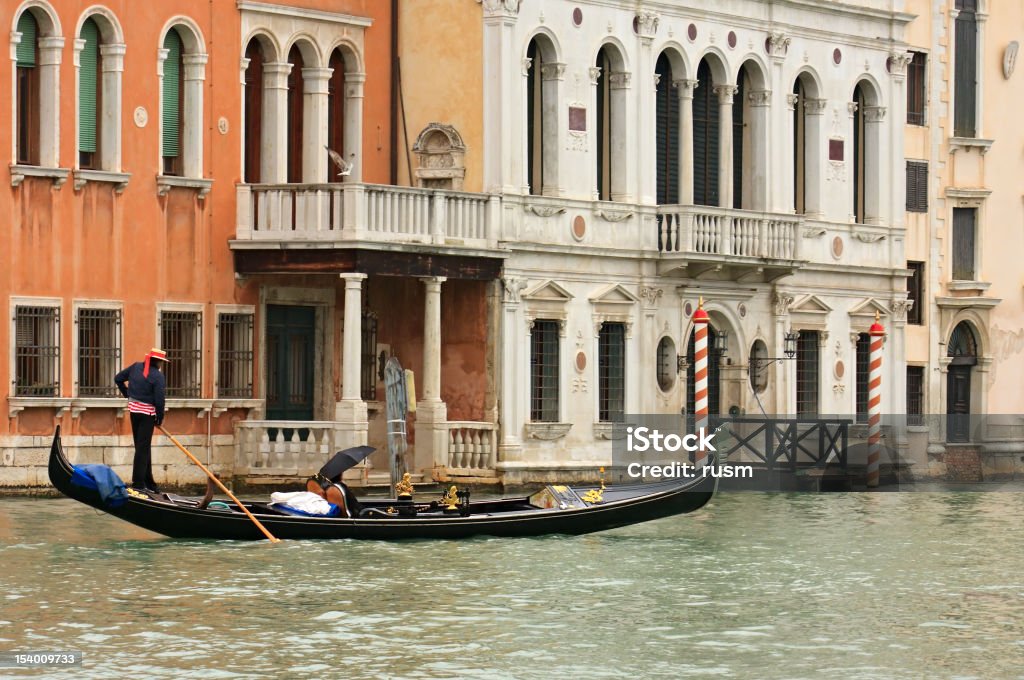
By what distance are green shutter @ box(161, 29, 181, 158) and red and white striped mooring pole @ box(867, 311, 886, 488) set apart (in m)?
11.5

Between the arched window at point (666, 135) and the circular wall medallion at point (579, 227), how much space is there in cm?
222

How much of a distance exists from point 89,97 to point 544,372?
8.19 metres

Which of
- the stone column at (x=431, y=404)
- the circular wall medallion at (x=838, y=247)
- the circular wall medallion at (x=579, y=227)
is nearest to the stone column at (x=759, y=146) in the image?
the circular wall medallion at (x=838, y=247)

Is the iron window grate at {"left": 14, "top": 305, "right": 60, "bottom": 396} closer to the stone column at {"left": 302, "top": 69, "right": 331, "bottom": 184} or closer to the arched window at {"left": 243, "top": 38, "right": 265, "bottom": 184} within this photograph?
the arched window at {"left": 243, "top": 38, "right": 265, "bottom": 184}

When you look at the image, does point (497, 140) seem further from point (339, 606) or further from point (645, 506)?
point (339, 606)

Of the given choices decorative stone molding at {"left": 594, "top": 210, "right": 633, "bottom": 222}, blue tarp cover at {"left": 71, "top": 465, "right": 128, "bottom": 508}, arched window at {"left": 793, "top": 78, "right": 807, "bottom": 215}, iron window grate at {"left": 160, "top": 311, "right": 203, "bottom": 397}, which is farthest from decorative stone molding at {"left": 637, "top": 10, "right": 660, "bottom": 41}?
blue tarp cover at {"left": 71, "top": 465, "right": 128, "bottom": 508}

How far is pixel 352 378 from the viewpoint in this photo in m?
33.2

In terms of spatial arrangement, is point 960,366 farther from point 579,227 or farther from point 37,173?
point 37,173

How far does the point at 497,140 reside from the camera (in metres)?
35.5

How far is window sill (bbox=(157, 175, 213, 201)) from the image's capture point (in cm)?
3253

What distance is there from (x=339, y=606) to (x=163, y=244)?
Result: 11639 millimetres

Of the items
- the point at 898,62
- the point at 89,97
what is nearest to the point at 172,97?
the point at 89,97

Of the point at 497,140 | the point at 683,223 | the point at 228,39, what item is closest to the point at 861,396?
the point at 683,223

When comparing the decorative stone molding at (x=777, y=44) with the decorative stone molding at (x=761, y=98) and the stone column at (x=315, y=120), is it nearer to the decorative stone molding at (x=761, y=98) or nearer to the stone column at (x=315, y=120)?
the decorative stone molding at (x=761, y=98)
